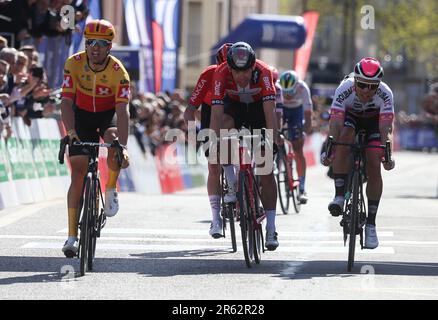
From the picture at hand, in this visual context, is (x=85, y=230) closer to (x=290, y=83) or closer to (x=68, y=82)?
(x=68, y=82)

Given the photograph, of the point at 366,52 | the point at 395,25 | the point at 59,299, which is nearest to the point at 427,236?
the point at 59,299

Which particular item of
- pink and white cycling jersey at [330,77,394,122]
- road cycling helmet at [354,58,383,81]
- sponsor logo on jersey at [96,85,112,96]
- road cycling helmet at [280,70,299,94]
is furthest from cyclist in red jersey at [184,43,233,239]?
road cycling helmet at [280,70,299,94]

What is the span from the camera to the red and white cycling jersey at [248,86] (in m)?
11.8

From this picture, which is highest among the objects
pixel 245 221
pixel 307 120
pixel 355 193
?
pixel 355 193

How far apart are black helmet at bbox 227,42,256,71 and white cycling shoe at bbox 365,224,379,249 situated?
1.70 m

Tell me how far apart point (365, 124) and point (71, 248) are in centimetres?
272

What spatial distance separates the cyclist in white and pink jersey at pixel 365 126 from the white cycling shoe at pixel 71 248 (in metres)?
2.18

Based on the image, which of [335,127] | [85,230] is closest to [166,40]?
[335,127]

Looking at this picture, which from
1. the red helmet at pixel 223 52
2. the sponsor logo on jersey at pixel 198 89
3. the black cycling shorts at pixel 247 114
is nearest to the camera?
the black cycling shorts at pixel 247 114

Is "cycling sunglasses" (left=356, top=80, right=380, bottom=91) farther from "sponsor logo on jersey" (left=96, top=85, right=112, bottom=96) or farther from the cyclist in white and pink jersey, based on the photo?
"sponsor logo on jersey" (left=96, top=85, right=112, bottom=96)

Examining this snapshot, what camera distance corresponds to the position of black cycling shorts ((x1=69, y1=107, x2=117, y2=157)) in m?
11.5

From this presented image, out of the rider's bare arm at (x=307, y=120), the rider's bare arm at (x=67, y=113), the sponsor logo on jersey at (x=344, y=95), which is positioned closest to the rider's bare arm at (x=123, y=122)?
the rider's bare arm at (x=67, y=113)

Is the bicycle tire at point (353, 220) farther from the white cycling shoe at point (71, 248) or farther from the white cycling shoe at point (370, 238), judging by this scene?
the white cycling shoe at point (71, 248)

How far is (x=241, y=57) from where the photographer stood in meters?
11.5
